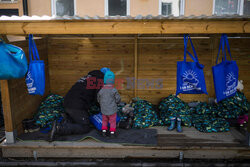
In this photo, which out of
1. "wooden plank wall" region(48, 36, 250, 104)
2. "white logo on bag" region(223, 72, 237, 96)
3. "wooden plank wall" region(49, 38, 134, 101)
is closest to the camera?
"white logo on bag" region(223, 72, 237, 96)

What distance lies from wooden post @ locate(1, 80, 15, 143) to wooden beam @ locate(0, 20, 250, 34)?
4.40ft

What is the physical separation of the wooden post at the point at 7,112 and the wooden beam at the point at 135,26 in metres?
1.34

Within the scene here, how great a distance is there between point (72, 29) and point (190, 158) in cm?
385

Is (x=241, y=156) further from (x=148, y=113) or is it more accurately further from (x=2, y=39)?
(x=2, y=39)

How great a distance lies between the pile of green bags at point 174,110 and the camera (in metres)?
6.17

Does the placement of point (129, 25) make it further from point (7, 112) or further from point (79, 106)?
point (7, 112)

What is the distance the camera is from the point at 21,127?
5570mm

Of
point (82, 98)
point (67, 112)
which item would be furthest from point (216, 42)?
point (67, 112)

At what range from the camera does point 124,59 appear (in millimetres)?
7227

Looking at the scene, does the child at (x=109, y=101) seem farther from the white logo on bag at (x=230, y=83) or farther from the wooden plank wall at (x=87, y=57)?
the white logo on bag at (x=230, y=83)

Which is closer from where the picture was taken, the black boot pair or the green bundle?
the black boot pair

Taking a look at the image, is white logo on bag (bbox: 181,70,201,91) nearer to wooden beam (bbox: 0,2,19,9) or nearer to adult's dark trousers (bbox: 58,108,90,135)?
adult's dark trousers (bbox: 58,108,90,135)

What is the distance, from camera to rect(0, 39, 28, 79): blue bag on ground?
4.14 metres

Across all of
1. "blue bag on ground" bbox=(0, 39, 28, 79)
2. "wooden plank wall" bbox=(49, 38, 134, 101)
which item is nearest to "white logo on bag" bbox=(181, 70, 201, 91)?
"wooden plank wall" bbox=(49, 38, 134, 101)
